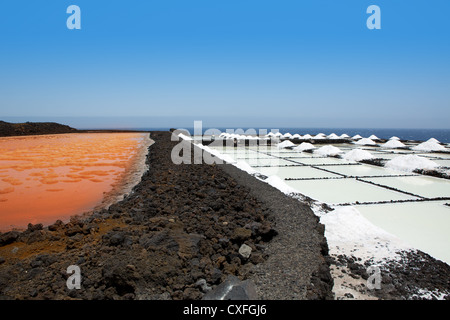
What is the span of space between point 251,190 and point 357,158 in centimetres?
825

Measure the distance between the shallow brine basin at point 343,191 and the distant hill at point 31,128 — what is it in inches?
1290

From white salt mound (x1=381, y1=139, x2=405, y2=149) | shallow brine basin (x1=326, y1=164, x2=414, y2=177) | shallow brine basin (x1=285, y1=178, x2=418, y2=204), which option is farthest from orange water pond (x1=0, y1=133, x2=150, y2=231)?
white salt mound (x1=381, y1=139, x2=405, y2=149)

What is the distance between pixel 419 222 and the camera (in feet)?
15.7

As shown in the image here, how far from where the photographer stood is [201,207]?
4.71 meters

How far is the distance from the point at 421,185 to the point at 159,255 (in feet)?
25.7

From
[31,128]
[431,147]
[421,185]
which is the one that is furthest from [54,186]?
[31,128]

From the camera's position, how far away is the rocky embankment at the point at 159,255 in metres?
2.41

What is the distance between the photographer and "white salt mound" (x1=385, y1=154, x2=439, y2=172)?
9.57 meters

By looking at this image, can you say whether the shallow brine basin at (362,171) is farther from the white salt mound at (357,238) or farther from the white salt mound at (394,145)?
the white salt mound at (394,145)

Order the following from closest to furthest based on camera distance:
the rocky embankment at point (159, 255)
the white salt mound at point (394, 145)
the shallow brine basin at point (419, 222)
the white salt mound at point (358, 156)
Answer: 1. the rocky embankment at point (159, 255)
2. the shallow brine basin at point (419, 222)
3. the white salt mound at point (358, 156)
4. the white salt mound at point (394, 145)

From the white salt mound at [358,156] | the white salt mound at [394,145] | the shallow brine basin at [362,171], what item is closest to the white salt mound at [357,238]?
the shallow brine basin at [362,171]
